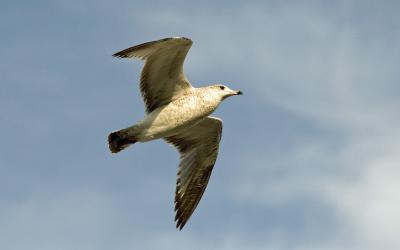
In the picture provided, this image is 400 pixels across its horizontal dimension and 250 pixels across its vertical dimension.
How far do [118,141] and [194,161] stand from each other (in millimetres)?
2349

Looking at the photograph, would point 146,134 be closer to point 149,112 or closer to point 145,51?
point 149,112

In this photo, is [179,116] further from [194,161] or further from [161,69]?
[194,161]

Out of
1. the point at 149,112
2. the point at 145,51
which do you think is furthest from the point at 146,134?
the point at 145,51

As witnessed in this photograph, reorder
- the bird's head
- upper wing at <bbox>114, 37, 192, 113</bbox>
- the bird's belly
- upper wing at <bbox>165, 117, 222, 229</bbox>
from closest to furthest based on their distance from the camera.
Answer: upper wing at <bbox>114, 37, 192, 113</bbox> → the bird's belly → the bird's head → upper wing at <bbox>165, 117, 222, 229</bbox>

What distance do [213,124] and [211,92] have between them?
1.13 metres

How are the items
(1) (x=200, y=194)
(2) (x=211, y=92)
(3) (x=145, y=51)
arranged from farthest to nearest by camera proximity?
(1) (x=200, y=194)
(2) (x=211, y=92)
(3) (x=145, y=51)

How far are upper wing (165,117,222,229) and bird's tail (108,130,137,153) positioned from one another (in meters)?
1.82

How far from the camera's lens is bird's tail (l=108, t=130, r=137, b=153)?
56.1ft

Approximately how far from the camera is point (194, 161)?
18844mm

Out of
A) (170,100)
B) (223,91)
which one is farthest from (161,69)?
(223,91)

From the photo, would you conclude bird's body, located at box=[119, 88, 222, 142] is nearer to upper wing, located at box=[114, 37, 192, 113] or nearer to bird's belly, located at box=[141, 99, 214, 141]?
bird's belly, located at box=[141, 99, 214, 141]

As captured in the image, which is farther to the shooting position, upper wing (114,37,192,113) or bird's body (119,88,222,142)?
bird's body (119,88,222,142)

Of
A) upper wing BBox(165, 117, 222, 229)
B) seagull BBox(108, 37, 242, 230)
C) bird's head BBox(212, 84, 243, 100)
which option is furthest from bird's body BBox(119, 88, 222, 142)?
upper wing BBox(165, 117, 222, 229)

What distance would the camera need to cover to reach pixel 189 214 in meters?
18.3
